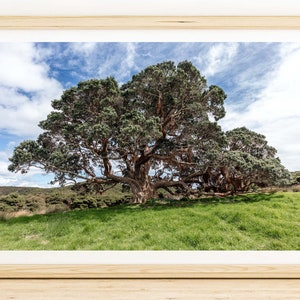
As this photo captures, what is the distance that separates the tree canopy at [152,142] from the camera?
138 inches

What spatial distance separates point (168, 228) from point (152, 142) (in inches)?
54.3

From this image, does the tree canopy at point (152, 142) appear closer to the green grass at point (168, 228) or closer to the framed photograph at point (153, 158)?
the framed photograph at point (153, 158)

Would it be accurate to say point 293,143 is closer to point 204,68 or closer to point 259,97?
point 259,97

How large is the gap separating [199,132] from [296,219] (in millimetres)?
1698

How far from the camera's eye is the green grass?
259cm

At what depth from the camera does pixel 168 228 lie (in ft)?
9.21

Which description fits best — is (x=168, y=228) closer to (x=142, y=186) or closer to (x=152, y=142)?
(x=142, y=186)

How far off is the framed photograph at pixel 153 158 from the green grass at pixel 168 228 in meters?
0.02

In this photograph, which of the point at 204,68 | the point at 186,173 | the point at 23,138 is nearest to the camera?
the point at 23,138

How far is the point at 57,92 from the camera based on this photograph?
12.0 ft
